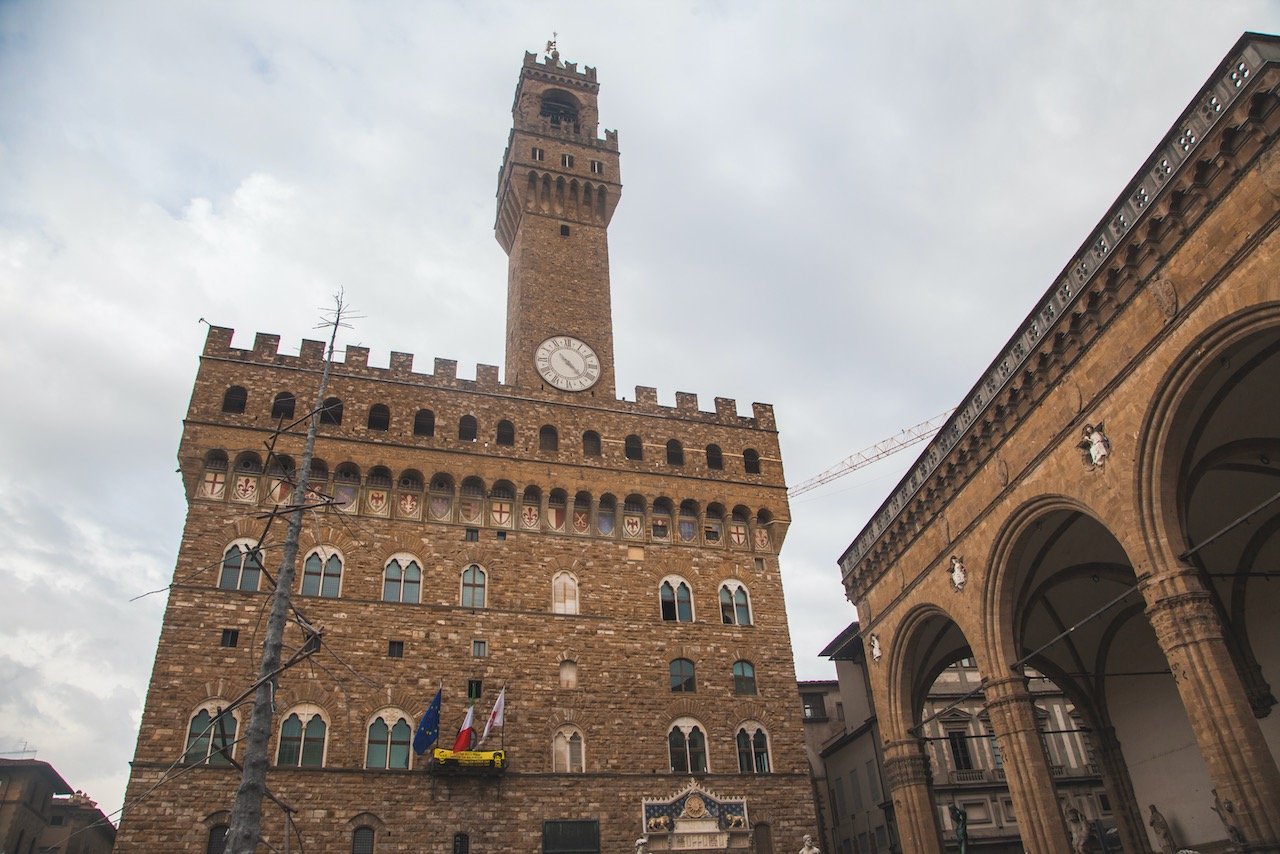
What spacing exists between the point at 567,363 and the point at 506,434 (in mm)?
4166

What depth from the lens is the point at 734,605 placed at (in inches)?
1186

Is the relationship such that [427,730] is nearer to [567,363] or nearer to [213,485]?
[213,485]

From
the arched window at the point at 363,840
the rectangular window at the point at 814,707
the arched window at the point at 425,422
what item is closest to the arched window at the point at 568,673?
the arched window at the point at 363,840

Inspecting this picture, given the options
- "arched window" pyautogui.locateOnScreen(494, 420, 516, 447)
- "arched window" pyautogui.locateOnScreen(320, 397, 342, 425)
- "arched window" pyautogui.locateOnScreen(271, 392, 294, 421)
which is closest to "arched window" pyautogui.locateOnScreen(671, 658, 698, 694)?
"arched window" pyautogui.locateOnScreen(494, 420, 516, 447)

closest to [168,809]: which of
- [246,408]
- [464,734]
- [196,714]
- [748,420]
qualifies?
[196,714]

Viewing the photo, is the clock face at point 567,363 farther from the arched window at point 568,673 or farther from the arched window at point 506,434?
the arched window at point 568,673

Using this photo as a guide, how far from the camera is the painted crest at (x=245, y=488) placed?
88.8 ft

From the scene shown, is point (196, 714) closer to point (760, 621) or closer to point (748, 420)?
point (760, 621)

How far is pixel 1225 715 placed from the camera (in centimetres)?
1238

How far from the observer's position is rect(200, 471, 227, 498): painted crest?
2680 cm

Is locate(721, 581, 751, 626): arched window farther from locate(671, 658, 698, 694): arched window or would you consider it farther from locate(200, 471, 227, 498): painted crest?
locate(200, 471, 227, 498): painted crest

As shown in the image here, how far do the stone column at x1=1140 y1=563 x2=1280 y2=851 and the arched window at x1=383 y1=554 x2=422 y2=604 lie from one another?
19.8 m

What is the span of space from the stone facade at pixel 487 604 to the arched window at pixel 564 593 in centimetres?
Result: 11

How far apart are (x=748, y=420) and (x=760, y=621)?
780cm
